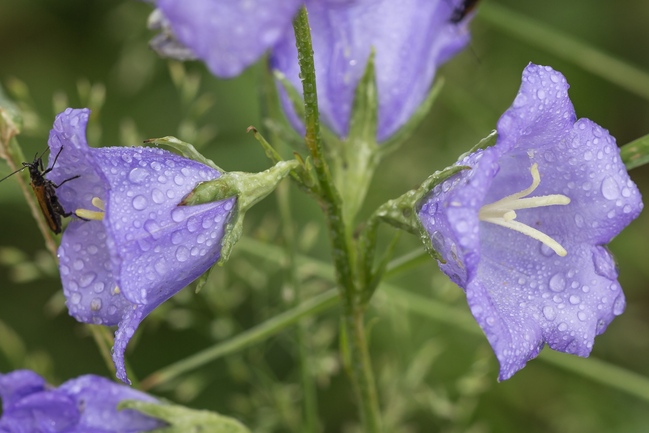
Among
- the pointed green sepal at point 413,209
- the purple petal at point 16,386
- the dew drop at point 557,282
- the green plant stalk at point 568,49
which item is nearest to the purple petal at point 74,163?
the purple petal at point 16,386

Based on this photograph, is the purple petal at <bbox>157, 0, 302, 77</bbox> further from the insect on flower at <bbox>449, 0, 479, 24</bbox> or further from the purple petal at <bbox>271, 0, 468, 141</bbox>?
the insect on flower at <bbox>449, 0, 479, 24</bbox>

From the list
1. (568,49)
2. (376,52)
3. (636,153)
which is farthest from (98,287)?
(568,49)

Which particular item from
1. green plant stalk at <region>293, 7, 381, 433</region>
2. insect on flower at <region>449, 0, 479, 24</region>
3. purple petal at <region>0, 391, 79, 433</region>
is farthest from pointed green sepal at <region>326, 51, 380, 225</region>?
purple petal at <region>0, 391, 79, 433</region>

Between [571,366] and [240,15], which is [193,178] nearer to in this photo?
[240,15]

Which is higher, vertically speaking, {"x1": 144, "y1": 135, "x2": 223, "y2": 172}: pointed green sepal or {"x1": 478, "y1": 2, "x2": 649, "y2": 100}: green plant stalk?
{"x1": 144, "y1": 135, "x2": 223, "y2": 172}: pointed green sepal

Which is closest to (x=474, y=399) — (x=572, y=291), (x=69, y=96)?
(x=572, y=291)

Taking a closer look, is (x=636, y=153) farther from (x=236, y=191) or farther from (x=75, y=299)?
(x=75, y=299)
